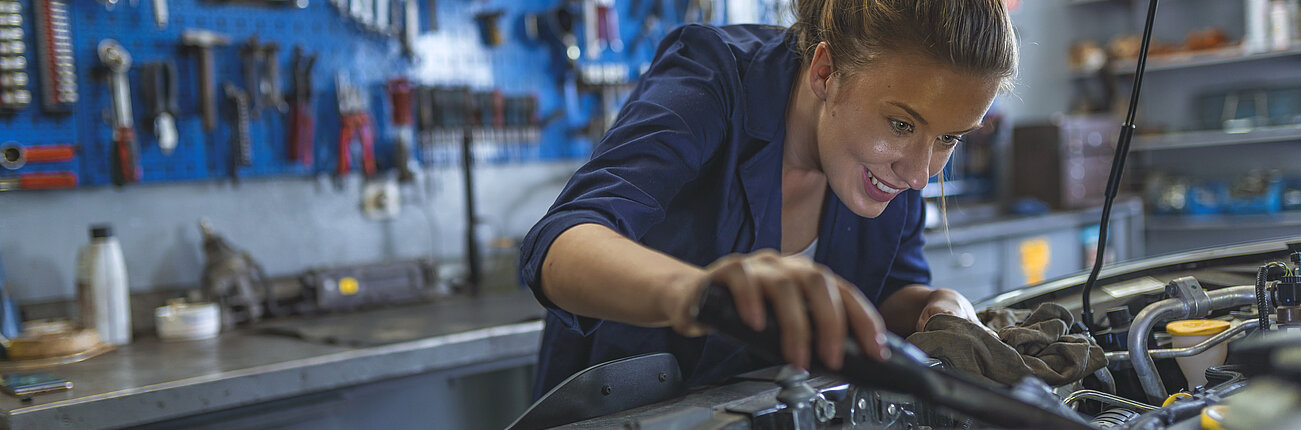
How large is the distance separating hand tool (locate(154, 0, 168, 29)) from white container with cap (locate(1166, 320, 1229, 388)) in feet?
7.23

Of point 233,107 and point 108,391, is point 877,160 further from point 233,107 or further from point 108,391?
point 233,107

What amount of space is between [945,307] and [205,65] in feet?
6.24

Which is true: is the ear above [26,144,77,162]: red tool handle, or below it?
above

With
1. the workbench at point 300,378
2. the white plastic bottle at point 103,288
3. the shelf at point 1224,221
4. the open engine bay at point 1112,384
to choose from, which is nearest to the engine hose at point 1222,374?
the open engine bay at point 1112,384

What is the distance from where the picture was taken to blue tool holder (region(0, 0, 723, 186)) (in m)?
2.09

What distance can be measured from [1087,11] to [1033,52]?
553 mm

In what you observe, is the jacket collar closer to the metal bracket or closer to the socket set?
the metal bracket

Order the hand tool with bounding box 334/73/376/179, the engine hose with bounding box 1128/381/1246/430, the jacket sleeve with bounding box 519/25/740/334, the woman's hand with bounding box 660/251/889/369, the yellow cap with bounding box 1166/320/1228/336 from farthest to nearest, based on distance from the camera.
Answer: the hand tool with bounding box 334/73/376/179, the yellow cap with bounding box 1166/320/1228/336, the jacket sleeve with bounding box 519/25/740/334, the engine hose with bounding box 1128/381/1246/430, the woman's hand with bounding box 660/251/889/369

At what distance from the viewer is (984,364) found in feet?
2.90

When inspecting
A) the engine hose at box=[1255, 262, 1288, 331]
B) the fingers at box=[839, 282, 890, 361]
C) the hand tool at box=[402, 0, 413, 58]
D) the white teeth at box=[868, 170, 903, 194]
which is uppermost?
the hand tool at box=[402, 0, 413, 58]

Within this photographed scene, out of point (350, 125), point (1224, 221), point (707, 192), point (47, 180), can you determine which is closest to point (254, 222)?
point (350, 125)

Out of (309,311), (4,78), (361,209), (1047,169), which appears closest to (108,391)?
(309,311)

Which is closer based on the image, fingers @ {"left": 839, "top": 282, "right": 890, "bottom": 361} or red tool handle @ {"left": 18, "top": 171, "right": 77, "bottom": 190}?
fingers @ {"left": 839, "top": 282, "right": 890, "bottom": 361}

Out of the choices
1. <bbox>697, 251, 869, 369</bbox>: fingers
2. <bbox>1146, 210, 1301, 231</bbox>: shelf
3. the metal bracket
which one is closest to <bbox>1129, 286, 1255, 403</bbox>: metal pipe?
the metal bracket
